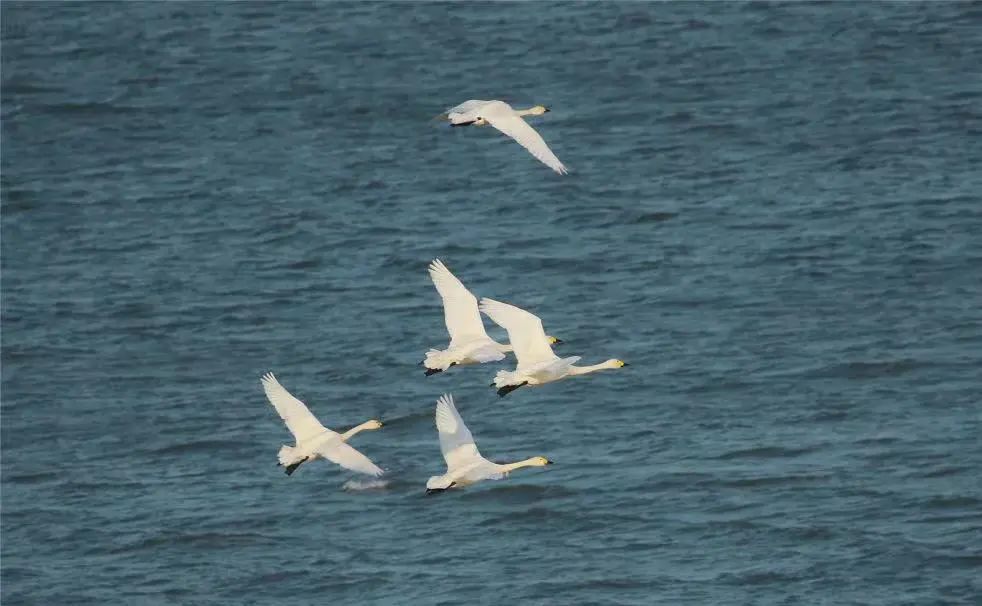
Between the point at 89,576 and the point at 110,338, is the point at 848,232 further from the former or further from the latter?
the point at 89,576

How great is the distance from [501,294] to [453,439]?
16064 mm

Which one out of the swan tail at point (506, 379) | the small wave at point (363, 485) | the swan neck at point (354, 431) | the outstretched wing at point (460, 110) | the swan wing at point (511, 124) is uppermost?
the outstretched wing at point (460, 110)

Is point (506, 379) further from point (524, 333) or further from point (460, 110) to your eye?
point (460, 110)

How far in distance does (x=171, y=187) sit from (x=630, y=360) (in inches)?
522

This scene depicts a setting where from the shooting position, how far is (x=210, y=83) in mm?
54312

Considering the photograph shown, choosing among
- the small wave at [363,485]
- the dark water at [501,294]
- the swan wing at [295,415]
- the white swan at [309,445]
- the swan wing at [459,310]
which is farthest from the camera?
the small wave at [363,485]

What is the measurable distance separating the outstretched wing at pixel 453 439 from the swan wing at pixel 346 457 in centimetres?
95

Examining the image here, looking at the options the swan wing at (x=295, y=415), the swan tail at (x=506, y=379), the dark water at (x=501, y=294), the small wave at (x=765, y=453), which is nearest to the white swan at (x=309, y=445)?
the swan wing at (x=295, y=415)

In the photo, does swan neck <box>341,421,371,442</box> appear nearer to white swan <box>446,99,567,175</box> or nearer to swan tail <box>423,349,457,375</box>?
swan tail <box>423,349,457,375</box>

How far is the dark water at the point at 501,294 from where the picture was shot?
33500mm

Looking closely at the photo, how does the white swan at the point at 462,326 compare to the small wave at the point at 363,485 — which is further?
the small wave at the point at 363,485

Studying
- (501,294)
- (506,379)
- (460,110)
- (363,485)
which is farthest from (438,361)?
(501,294)

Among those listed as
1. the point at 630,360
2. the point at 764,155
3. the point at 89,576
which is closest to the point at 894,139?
the point at 764,155

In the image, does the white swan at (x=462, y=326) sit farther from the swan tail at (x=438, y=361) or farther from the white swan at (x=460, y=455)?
the white swan at (x=460, y=455)
